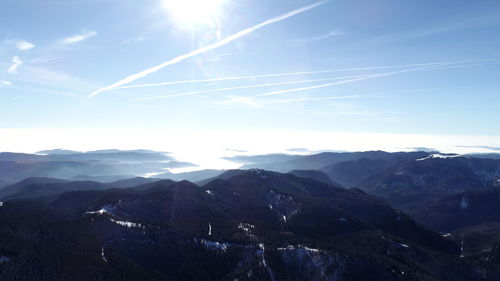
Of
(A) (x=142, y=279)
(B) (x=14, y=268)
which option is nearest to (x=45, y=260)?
(B) (x=14, y=268)

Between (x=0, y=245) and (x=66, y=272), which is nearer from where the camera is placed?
(x=66, y=272)

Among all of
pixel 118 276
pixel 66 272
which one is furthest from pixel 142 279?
pixel 66 272

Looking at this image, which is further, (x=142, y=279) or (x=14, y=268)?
(x=142, y=279)

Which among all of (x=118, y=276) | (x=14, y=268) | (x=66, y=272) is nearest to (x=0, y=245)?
(x=14, y=268)

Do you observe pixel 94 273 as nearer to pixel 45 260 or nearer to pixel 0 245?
pixel 45 260

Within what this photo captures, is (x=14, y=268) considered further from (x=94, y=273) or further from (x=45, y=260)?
(x=94, y=273)

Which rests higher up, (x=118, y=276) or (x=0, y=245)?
(x=0, y=245)

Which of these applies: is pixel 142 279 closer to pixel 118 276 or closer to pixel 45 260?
pixel 118 276

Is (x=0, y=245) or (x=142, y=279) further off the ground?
(x=0, y=245)
